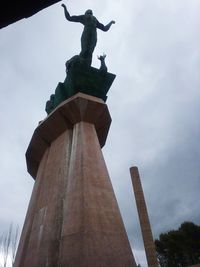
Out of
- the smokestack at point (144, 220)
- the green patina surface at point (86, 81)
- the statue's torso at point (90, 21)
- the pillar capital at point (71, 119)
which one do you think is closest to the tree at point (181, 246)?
the smokestack at point (144, 220)

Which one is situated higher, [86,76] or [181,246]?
[181,246]

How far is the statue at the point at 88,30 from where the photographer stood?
9133mm

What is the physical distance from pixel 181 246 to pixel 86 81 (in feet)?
99.2

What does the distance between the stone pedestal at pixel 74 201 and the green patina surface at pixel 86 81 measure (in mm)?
679

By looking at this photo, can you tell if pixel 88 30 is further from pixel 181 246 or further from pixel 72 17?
pixel 181 246

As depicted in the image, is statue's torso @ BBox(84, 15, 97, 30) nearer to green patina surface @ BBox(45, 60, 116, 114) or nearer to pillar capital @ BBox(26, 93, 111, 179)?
green patina surface @ BBox(45, 60, 116, 114)

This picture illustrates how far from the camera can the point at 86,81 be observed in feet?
27.3

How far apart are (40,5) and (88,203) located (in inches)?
164

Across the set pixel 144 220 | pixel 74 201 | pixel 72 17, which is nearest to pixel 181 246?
pixel 144 220

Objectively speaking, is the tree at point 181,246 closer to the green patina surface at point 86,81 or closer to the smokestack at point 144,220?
the smokestack at point 144,220

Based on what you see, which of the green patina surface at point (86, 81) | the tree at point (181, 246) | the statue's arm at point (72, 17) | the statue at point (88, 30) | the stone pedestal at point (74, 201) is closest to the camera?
the stone pedestal at point (74, 201)

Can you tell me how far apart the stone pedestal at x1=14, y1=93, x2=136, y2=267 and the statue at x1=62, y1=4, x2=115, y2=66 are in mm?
2245

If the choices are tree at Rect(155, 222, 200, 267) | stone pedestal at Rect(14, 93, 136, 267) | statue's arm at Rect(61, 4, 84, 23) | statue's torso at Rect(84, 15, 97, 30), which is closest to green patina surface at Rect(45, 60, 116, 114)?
stone pedestal at Rect(14, 93, 136, 267)

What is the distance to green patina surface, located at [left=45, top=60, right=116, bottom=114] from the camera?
→ 8.18 meters
